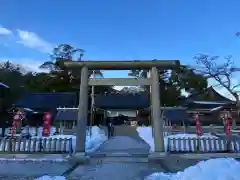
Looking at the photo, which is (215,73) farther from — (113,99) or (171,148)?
(171,148)

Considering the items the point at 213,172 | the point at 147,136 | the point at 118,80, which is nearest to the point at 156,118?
the point at 118,80

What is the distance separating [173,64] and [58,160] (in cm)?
638

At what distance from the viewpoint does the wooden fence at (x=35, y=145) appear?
34.9 feet

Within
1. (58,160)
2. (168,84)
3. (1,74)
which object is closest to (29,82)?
(1,74)

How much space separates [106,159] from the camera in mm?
9516

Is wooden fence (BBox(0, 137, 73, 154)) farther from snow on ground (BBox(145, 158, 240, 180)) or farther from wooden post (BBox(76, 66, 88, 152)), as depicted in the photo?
snow on ground (BBox(145, 158, 240, 180))

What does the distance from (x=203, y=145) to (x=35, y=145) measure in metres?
7.66

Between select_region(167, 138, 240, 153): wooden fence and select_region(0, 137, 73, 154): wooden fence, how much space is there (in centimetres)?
477

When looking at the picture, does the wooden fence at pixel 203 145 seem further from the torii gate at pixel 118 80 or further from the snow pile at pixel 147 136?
the snow pile at pixel 147 136

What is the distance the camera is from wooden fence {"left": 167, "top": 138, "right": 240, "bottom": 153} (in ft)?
35.1

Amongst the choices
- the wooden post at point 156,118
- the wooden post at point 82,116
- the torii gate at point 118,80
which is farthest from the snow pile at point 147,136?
the wooden post at point 82,116

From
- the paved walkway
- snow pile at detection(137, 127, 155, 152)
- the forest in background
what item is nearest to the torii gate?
the paved walkway

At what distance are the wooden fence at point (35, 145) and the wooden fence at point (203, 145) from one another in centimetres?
477

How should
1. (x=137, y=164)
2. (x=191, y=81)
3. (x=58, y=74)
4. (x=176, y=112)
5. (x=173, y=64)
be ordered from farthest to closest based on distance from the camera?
(x=58, y=74) → (x=191, y=81) → (x=176, y=112) → (x=173, y=64) → (x=137, y=164)
